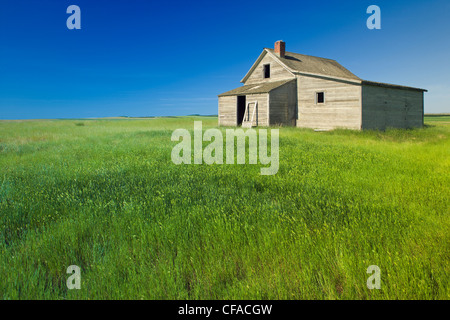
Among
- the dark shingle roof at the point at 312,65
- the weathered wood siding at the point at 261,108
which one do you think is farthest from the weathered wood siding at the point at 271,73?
the weathered wood siding at the point at 261,108

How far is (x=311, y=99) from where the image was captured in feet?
80.6

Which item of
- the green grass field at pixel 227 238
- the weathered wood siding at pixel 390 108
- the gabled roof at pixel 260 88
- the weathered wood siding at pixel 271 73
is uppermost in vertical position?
the weathered wood siding at pixel 271 73

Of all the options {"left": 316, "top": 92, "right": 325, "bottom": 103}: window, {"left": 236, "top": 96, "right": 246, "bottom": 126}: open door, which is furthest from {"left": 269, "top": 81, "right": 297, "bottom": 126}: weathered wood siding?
{"left": 236, "top": 96, "right": 246, "bottom": 126}: open door

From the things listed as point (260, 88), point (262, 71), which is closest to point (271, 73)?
point (262, 71)

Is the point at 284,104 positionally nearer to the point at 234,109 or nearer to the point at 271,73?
the point at 271,73

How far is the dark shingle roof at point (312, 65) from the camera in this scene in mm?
27959

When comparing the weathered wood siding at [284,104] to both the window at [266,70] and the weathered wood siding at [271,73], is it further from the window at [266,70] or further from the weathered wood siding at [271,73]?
the window at [266,70]

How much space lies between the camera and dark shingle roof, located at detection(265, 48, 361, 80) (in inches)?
1101

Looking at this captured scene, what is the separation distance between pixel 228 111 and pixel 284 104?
6332 mm

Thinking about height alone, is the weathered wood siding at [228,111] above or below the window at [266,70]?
below

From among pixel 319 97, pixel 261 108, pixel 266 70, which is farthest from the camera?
pixel 266 70

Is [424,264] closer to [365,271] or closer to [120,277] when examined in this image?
[365,271]

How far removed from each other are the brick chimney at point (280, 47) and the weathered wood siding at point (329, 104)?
437 cm

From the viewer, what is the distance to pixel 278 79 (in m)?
27.9
